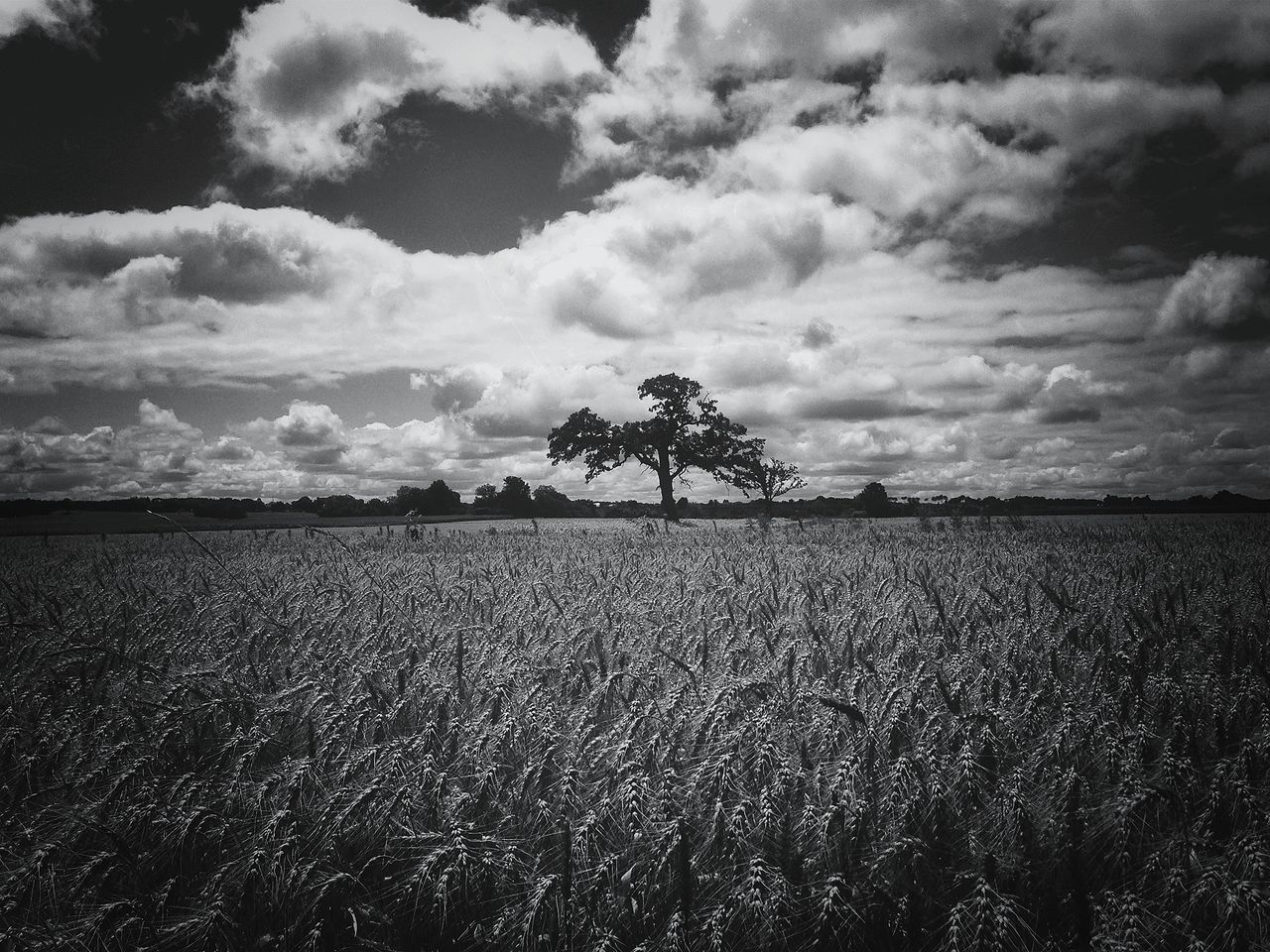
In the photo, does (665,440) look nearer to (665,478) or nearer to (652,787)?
(665,478)

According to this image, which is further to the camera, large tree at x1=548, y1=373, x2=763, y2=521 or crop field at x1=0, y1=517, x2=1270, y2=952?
large tree at x1=548, y1=373, x2=763, y2=521

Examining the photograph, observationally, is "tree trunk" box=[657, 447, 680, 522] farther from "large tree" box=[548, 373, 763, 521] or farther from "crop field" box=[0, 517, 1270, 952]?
"crop field" box=[0, 517, 1270, 952]

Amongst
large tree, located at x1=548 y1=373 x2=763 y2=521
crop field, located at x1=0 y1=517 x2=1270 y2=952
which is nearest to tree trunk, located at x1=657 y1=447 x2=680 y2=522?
large tree, located at x1=548 y1=373 x2=763 y2=521

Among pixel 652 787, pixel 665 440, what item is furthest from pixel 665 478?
pixel 652 787

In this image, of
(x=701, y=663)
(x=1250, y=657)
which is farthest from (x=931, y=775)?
(x=1250, y=657)

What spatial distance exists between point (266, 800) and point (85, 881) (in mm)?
482

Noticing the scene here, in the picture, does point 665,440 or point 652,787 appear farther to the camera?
point 665,440

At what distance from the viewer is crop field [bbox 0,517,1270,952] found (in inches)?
66.5

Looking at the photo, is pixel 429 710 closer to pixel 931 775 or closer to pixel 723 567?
pixel 931 775

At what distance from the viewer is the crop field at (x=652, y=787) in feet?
5.54

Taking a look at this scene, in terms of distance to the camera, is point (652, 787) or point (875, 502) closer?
point (652, 787)

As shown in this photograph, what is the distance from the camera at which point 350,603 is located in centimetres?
526

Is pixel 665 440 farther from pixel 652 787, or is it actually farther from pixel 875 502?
pixel 652 787

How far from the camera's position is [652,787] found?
2.27m
